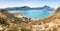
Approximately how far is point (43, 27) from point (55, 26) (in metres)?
0.52

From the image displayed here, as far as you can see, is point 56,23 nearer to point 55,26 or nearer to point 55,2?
point 55,26

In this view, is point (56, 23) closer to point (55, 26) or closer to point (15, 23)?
point (55, 26)

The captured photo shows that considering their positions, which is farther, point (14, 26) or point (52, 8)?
point (52, 8)

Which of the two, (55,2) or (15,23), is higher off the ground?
(55,2)

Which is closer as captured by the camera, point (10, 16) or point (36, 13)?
point (10, 16)

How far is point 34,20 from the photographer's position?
21.0 ft

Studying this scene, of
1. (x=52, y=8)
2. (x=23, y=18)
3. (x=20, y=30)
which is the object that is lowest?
(x=20, y=30)

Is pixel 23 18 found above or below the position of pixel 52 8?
below

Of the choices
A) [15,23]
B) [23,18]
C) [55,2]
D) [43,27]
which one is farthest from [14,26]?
[55,2]

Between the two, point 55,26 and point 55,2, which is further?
point 55,2

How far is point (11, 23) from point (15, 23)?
178 millimetres

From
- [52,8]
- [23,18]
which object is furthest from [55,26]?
[23,18]

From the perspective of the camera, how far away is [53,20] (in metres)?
6.30

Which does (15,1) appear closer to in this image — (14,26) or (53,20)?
(14,26)
